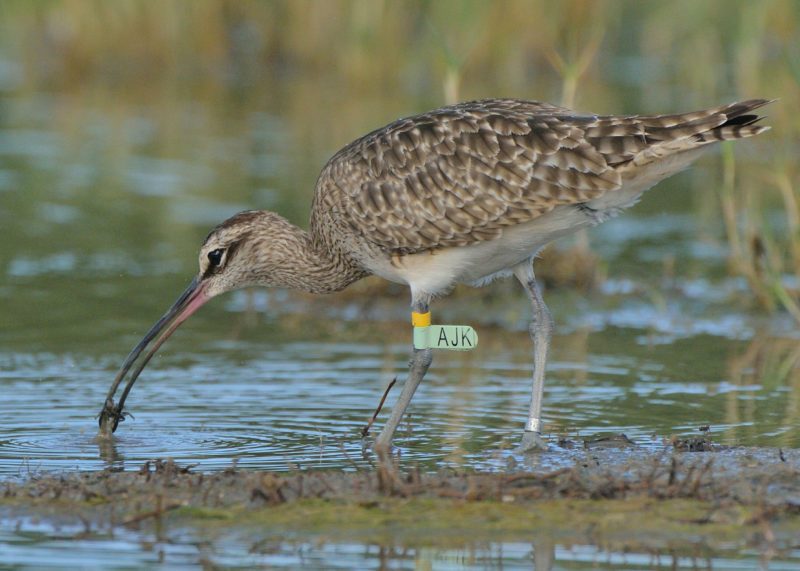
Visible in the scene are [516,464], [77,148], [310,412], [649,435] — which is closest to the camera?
[516,464]

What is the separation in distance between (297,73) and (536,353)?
1849cm

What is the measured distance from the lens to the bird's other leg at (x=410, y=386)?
27.7 feet

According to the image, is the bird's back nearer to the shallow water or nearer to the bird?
the bird

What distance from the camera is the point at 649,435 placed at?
8781 mm

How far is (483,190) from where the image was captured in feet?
27.6

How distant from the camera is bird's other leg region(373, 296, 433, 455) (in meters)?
8.43

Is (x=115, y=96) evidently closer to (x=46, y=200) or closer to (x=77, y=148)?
(x=77, y=148)

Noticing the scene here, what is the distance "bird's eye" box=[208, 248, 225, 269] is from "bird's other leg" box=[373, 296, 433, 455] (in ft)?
4.31

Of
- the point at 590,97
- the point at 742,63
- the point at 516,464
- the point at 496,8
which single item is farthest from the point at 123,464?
the point at 496,8

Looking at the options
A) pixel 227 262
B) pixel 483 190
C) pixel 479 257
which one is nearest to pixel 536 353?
pixel 479 257

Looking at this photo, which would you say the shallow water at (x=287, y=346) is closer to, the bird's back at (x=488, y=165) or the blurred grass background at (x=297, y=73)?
the blurred grass background at (x=297, y=73)

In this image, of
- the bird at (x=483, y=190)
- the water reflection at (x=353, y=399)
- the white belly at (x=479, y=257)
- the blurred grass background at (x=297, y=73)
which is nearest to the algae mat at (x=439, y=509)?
the water reflection at (x=353, y=399)

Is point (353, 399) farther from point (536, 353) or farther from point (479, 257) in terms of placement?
point (479, 257)

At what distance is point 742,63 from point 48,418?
11038mm
